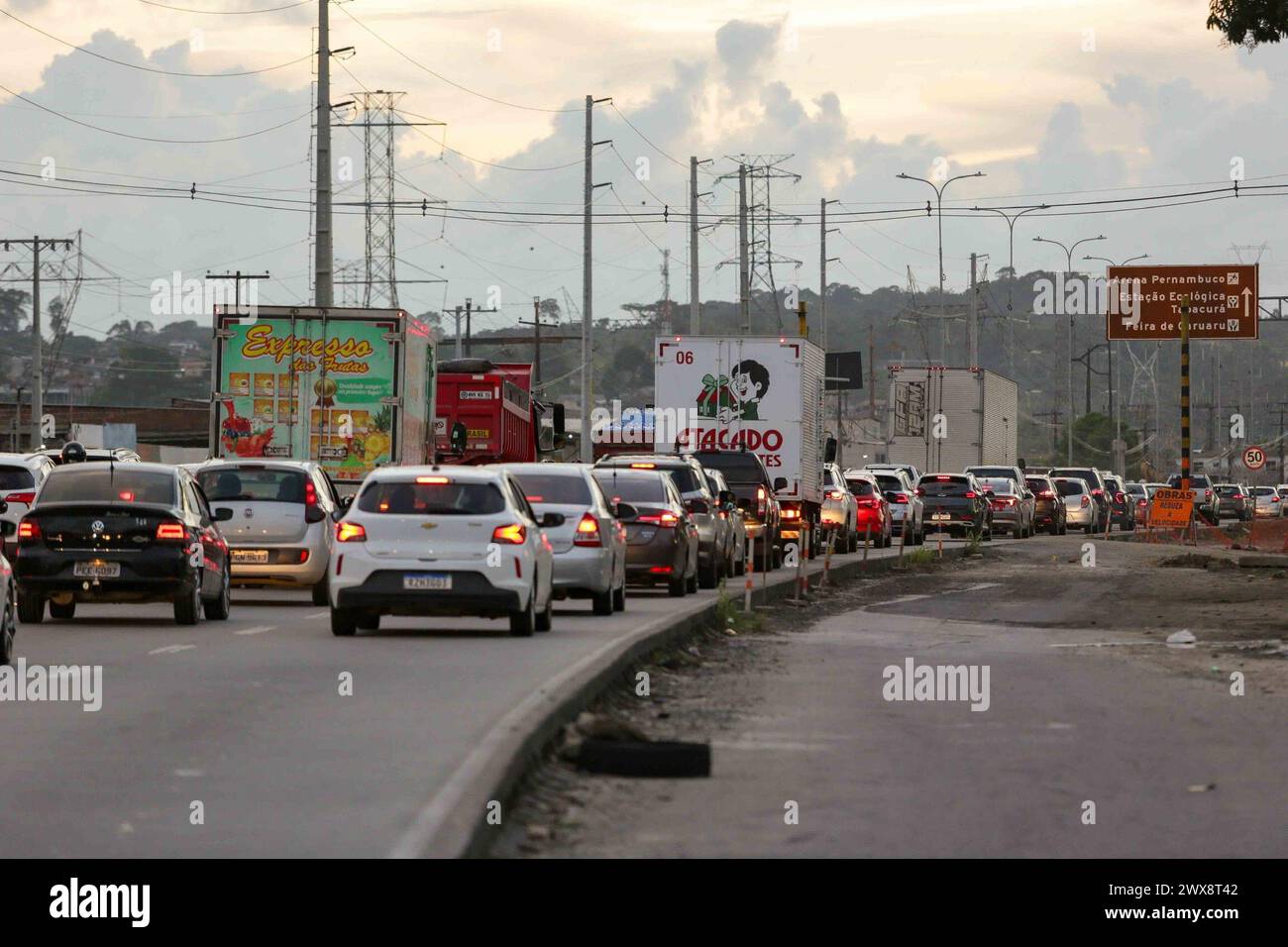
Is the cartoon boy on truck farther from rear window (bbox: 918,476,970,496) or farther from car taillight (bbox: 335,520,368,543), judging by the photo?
car taillight (bbox: 335,520,368,543)

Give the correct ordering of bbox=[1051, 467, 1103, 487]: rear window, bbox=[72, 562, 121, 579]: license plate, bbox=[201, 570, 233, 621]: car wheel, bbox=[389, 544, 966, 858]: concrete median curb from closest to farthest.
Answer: bbox=[389, 544, 966, 858]: concrete median curb, bbox=[72, 562, 121, 579]: license plate, bbox=[201, 570, 233, 621]: car wheel, bbox=[1051, 467, 1103, 487]: rear window

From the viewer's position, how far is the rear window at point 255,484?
A: 2756 cm

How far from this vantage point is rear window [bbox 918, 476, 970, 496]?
5700 centimetres

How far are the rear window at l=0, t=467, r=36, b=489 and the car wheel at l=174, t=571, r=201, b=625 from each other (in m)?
10.6

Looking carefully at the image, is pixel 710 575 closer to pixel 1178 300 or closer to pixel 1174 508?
pixel 1174 508

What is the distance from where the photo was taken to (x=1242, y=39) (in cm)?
3047

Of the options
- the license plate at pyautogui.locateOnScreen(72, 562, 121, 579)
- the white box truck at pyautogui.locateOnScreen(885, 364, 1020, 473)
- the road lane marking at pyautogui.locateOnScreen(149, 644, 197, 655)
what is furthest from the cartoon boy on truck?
the white box truck at pyautogui.locateOnScreen(885, 364, 1020, 473)

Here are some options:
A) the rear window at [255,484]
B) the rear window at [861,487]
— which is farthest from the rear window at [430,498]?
the rear window at [861,487]

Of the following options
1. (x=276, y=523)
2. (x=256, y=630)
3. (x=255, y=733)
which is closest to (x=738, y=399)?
(x=276, y=523)

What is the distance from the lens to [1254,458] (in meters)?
80.4
